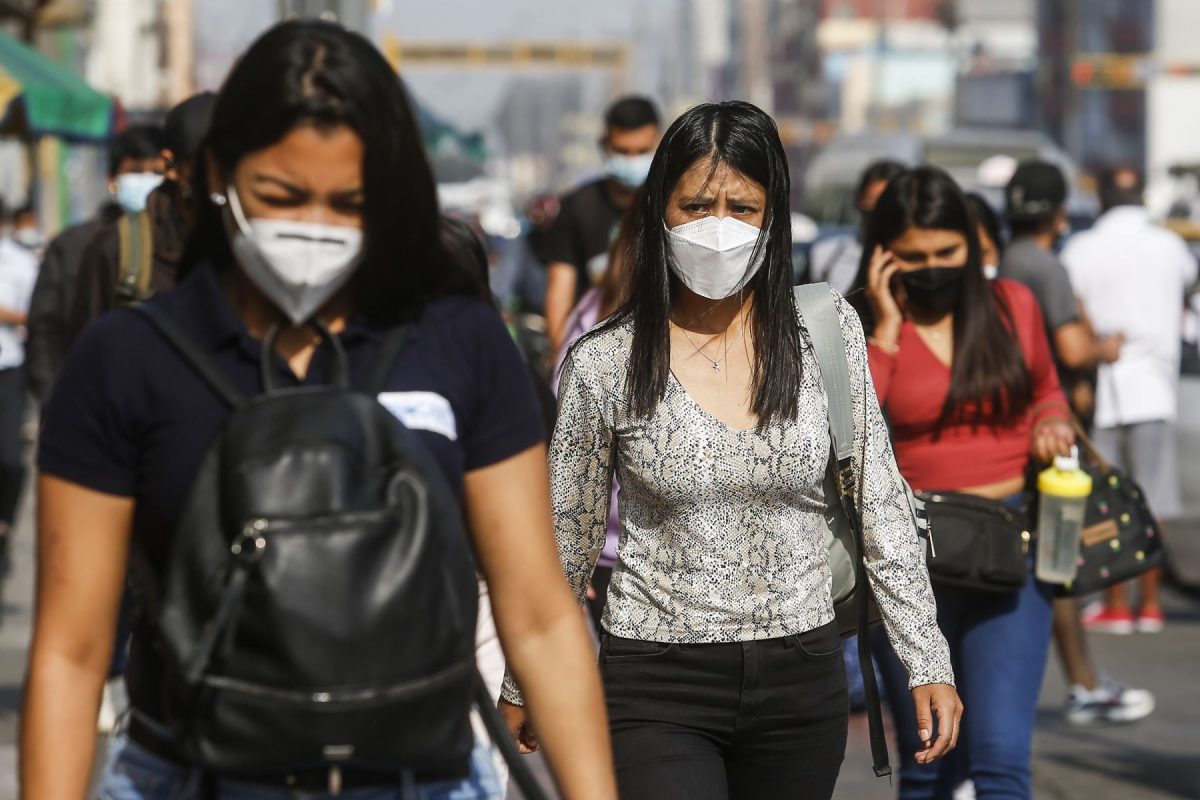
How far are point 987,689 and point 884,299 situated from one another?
37.1 inches

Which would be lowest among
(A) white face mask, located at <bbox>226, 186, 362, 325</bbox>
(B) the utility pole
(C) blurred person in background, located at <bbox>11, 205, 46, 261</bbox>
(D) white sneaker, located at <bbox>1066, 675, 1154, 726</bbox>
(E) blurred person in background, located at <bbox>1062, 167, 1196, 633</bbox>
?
(B) the utility pole

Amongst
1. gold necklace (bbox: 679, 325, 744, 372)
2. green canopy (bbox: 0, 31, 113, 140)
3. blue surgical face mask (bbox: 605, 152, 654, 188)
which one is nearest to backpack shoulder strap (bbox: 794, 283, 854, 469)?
gold necklace (bbox: 679, 325, 744, 372)

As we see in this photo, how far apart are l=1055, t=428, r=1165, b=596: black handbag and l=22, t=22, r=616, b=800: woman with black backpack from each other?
2.87 m

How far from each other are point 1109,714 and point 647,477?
15.1ft

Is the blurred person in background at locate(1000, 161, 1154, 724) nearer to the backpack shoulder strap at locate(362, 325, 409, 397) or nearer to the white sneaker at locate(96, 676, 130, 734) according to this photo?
the white sneaker at locate(96, 676, 130, 734)

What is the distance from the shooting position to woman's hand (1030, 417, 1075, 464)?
4828mm

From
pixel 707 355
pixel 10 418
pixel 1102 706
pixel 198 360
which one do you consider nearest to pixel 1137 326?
pixel 1102 706

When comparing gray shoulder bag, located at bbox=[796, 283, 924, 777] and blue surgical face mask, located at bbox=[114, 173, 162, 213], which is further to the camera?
blue surgical face mask, located at bbox=[114, 173, 162, 213]

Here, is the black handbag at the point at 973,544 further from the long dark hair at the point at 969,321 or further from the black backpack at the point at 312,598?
the black backpack at the point at 312,598

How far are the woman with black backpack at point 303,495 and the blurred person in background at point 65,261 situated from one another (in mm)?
4231

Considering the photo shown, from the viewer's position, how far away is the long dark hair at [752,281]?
355cm

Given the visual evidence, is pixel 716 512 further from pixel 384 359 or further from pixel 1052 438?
pixel 1052 438

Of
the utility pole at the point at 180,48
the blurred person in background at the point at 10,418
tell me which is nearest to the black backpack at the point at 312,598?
the blurred person in background at the point at 10,418

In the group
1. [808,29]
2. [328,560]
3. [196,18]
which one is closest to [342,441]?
[328,560]
